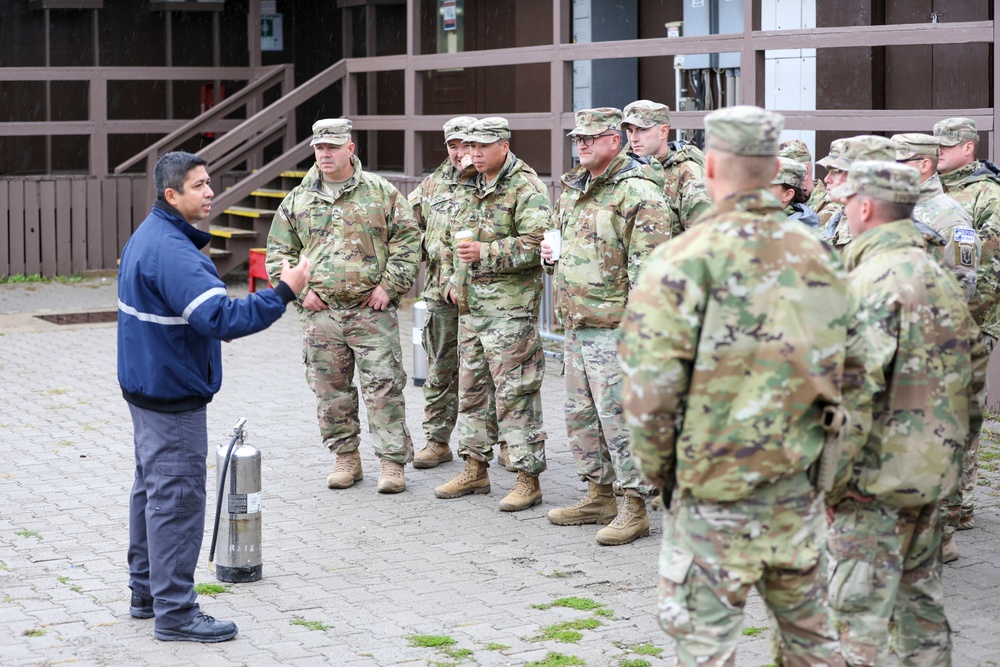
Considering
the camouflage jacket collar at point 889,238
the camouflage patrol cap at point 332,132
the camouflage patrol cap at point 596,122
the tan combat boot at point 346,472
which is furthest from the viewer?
the tan combat boot at point 346,472

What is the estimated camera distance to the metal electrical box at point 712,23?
42.7 feet

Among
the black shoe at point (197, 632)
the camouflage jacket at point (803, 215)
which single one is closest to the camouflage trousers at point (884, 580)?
the camouflage jacket at point (803, 215)

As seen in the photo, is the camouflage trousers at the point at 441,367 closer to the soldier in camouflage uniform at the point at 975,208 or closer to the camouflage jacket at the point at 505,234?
the camouflage jacket at the point at 505,234

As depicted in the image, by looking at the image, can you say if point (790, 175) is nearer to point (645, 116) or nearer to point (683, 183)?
point (683, 183)

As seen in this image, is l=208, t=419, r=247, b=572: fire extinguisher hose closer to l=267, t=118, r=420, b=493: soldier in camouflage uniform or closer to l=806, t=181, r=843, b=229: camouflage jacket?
l=267, t=118, r=420, b=493: soldier in camouflage uniform

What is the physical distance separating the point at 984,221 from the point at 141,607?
468 centimetres

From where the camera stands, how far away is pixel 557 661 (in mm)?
5199

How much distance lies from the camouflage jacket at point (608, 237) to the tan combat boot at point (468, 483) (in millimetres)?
1355

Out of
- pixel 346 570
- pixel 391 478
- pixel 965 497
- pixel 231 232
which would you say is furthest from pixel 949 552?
pixel 231 232

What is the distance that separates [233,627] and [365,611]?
0.62 meters

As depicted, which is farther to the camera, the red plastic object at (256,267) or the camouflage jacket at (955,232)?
the red plastic object at (256,267)

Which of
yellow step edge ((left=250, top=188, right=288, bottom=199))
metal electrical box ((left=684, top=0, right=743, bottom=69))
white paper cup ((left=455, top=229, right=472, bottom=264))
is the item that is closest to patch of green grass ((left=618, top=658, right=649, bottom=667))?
white paper cup ((left=455, top=229, right=472, bottom=264))

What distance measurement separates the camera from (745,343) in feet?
12.2

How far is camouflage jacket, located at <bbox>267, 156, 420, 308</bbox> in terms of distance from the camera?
302 inches
